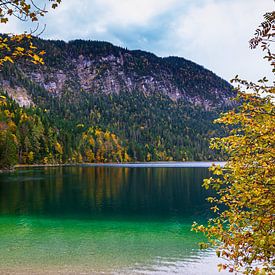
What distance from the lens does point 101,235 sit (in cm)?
2914

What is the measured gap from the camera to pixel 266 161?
8570 millimetres

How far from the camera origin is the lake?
21.0 m

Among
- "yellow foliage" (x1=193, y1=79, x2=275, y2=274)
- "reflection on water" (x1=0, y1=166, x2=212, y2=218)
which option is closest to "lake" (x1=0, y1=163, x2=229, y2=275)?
"reflection on water" (x1=0, y1=166, x2=212, y2=218)

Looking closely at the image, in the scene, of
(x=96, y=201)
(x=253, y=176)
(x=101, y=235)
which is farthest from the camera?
(x=96, y=201)

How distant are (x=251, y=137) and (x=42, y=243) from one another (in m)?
21.3

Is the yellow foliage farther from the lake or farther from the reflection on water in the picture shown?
the reflection on water

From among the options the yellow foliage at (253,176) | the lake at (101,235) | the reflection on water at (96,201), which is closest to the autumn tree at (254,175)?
the yellow foliage at (253,176)

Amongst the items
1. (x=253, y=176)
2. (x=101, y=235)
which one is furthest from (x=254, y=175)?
(x=101, y=235)

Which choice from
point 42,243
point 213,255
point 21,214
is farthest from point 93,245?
point 21,214

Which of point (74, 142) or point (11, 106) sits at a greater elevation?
Result: point (11, 106)

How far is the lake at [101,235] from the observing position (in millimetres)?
20970

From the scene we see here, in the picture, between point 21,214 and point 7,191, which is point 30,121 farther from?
point 21,214

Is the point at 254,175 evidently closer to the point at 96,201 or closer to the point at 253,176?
the point at 253,176

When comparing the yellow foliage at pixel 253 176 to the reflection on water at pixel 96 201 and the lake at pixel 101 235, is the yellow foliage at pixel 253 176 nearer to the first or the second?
the lake at pixel 101 235
